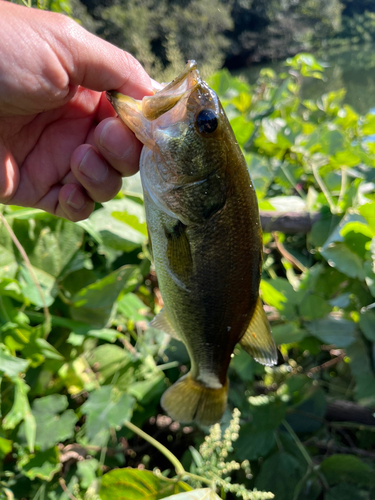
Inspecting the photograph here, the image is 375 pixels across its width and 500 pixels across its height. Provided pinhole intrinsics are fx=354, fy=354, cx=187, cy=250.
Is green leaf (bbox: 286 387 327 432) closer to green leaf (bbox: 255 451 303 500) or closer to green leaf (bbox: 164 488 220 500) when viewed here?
green leaf (bbox: 255 451 303 500)

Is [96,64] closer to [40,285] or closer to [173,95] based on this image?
[173,95]

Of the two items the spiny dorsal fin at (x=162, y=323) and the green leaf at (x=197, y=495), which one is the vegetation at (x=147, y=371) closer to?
the green leaf at (x=197, y=495)

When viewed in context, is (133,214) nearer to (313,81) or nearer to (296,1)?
(313,81)

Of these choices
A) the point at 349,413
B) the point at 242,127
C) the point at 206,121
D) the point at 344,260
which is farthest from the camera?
the point at 242,127

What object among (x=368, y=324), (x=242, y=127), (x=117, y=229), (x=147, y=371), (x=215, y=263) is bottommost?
(x=147, y=371)

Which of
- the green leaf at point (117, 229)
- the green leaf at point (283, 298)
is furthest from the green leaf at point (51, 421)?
the green leaf at point (283, 298)

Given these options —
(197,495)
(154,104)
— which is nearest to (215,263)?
(154,104)

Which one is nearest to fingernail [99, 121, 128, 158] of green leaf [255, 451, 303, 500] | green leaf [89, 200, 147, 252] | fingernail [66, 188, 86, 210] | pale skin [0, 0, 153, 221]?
pale skin [0, 0, 153, 221]

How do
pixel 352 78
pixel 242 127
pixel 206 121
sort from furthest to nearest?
1. pixel 352 78
2. pixel 242 127
3. pixel 206 121
